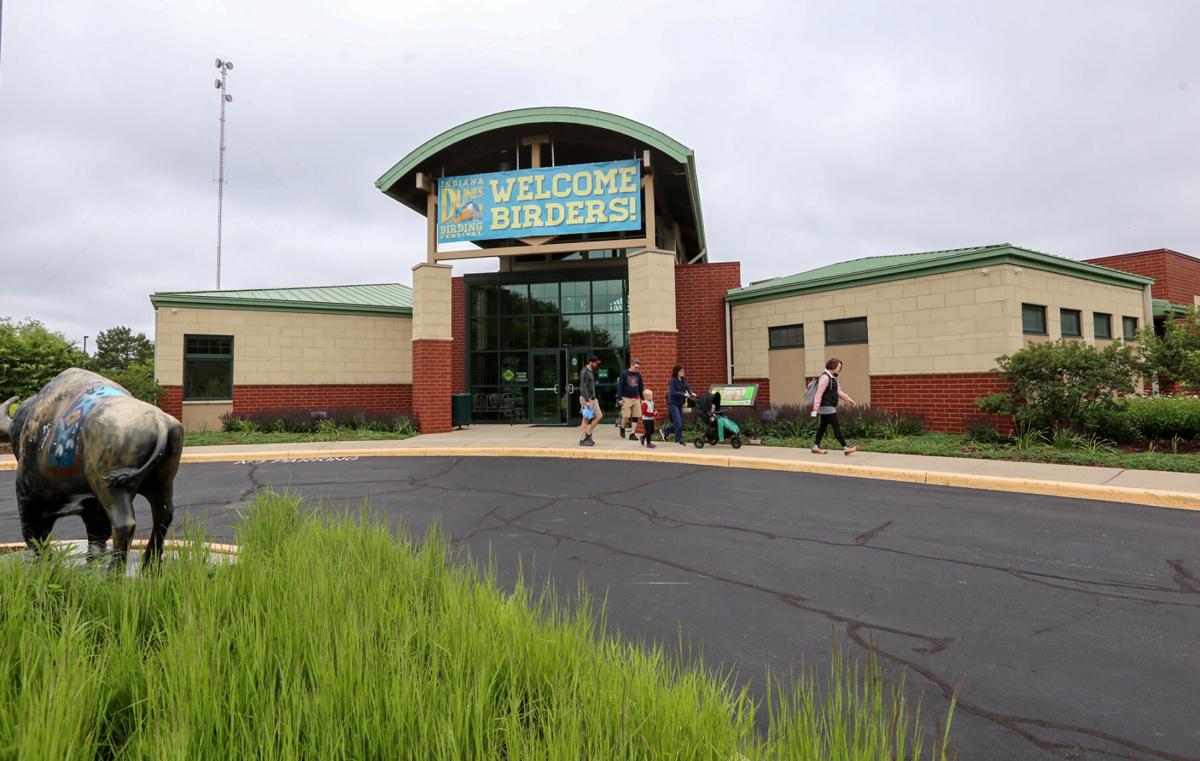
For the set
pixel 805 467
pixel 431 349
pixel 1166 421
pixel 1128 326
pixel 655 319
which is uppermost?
pixel 655 319

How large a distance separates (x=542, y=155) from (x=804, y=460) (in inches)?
558

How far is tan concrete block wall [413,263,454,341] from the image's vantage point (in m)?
17.0

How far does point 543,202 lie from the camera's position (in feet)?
55.2

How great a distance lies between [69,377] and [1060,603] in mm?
6532

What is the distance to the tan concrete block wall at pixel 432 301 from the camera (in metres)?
17.0

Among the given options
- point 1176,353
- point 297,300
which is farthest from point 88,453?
point 297,300

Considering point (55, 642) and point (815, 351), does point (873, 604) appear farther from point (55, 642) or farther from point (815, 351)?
point (815, 351)

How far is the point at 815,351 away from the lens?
16031 millimetres

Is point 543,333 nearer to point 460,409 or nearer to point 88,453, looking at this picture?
point 460,409

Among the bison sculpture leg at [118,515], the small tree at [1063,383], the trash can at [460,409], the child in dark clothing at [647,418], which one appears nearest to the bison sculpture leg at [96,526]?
the bison sculpture leg at [118,515]

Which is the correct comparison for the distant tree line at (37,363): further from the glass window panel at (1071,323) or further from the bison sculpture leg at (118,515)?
the glass window panel at (1071,323)

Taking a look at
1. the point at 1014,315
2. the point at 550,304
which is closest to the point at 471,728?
the point at 1014,315

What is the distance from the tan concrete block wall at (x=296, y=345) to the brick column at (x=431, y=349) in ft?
9.66

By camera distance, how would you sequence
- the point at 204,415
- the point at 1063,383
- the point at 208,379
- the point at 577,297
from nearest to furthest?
the point at 1063,383 < the point at 204,415 < the point at 208,379 < the point at 577,297
